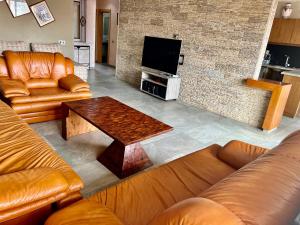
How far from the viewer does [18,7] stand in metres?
5.09

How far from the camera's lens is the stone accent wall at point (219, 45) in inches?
155

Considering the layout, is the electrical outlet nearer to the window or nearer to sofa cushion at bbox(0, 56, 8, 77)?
the window

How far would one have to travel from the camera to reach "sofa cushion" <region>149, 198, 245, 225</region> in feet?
2.39

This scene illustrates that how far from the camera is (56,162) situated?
1678 mm

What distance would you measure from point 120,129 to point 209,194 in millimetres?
1442

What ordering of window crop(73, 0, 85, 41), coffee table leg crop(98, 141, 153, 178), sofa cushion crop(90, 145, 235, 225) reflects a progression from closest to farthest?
sofa cushion crop(90, 145, 235, 225), coffee table leg crop(98, 141, 153, 178), window crop(73, 0, 85, 41)

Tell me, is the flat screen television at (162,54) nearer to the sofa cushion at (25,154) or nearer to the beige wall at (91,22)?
the beige wall at (91,22)

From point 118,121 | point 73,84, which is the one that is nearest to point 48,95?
point 73,84

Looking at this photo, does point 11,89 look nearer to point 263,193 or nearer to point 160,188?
point 160,188

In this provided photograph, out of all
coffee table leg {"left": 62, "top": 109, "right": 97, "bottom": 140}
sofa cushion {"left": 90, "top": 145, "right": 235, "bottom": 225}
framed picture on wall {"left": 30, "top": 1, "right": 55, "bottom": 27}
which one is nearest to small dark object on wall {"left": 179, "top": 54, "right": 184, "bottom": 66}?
coffee table leg {"left": 62, "top": 109, "right": 97, "bottom": 140}

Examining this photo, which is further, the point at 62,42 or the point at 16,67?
the point at 62,42

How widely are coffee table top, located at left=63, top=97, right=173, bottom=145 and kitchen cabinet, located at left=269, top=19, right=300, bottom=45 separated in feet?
17.3

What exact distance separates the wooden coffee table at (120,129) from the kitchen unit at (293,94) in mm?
3721

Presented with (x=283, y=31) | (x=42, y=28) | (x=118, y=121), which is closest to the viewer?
(x=118, y=121)
